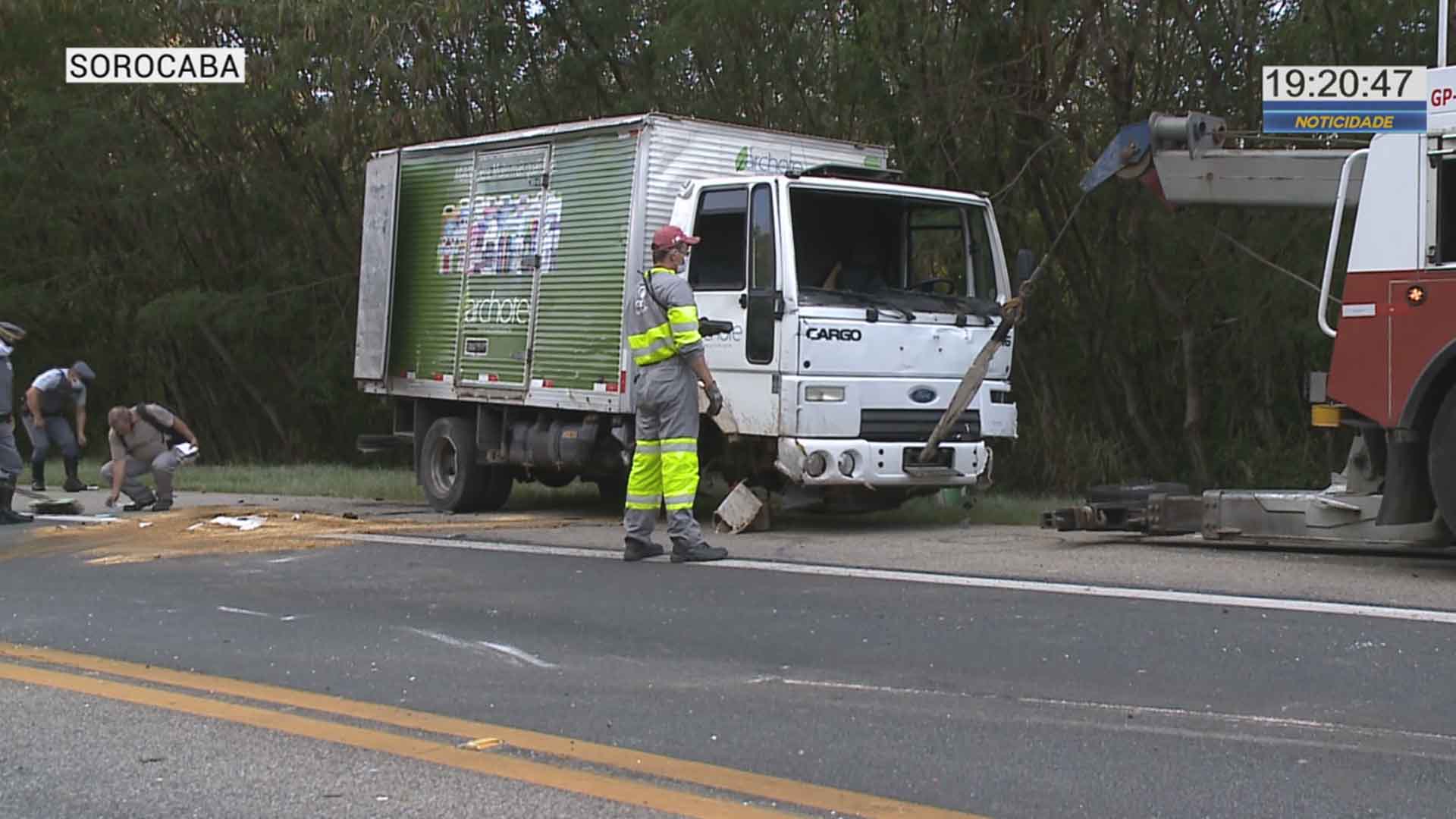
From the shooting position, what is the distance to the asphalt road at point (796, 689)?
5.09 m

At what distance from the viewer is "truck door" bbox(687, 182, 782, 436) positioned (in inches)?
457

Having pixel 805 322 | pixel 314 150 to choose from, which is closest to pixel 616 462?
pixel 805 322

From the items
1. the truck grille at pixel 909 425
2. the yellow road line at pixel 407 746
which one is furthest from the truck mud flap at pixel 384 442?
the yellow road line at pixel 407 746

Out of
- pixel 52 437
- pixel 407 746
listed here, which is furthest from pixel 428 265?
pixel 407 746

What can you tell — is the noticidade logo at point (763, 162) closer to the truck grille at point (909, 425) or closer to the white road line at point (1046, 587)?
the truck grille at point (909, 425)

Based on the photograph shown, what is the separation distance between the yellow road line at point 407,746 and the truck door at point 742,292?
18.5 feet

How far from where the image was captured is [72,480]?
1764 cm

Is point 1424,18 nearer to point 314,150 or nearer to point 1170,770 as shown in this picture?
Answer: point 1170,770

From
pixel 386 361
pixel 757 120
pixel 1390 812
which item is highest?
pixel 757 120

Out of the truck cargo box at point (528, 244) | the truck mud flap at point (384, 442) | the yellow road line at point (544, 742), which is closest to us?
the yellow road line at point (544, 742)

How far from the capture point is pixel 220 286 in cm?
2792

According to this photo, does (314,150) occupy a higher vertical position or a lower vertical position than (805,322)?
higher

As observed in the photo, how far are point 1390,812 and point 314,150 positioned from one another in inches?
802
